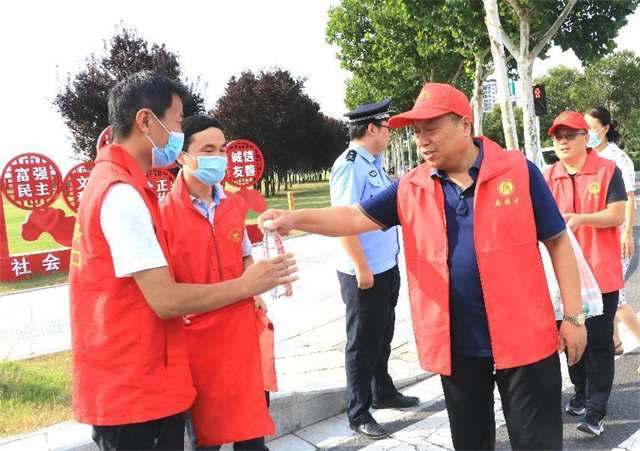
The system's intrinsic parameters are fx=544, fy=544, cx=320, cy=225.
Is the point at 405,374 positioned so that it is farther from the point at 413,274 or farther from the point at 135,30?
the point at 135,30

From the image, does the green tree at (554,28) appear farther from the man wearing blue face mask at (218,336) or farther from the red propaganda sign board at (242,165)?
the man wearing blue face mask at (218,336)

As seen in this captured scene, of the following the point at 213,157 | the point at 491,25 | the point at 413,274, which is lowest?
the point at 413,274

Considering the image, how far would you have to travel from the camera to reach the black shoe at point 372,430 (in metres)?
3.34

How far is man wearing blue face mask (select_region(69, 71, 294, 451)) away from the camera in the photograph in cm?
173

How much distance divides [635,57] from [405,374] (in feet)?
121

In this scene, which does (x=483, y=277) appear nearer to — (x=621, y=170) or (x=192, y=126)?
(x=192, y=126)

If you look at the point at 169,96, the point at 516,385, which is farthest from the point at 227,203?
the point at 516,385

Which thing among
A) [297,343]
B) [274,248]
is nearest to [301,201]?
[297,343]

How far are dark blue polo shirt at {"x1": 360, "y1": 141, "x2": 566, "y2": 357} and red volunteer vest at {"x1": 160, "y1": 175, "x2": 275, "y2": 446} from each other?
2.77 ft

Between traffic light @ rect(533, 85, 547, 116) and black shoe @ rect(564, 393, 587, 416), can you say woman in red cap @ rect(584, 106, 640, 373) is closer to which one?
black shoe @ rect(564, 393, 587, 416)

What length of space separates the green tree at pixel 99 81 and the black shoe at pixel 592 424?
63.1ft

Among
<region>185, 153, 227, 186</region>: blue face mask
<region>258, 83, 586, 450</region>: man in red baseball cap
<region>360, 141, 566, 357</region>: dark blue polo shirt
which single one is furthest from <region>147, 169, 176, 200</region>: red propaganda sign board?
<region>360, 141, 566, 357</region>: dark blue polo shirt

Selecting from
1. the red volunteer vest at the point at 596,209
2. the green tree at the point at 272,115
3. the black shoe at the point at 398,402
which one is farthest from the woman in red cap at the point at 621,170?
the green tree at the point at 272,115

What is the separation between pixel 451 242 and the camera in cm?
214
